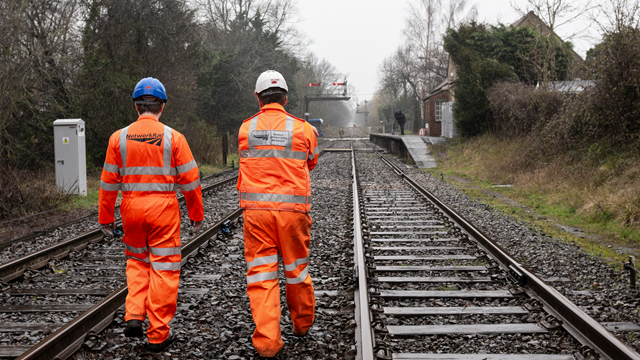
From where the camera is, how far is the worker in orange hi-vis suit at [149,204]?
11.8 feet

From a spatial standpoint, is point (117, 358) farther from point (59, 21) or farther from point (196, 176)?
point (59, 21)

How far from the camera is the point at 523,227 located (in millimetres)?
8438

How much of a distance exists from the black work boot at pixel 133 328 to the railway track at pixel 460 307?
156 cm

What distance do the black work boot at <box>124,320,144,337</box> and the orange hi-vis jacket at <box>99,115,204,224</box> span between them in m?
0.82

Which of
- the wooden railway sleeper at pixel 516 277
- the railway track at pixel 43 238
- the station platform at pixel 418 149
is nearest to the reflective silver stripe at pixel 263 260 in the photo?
the wooden railway sleeper at pixel 516 277

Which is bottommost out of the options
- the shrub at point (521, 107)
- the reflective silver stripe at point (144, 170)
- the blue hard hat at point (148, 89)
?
the reflective silver stripe at point (144, 170)

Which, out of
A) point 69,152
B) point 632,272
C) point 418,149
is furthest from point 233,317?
point 418,149

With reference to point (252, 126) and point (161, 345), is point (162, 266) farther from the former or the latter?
point (252, 126)

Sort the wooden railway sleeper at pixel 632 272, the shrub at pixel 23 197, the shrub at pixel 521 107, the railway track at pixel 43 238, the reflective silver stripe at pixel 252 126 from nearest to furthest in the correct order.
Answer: the reflective silver stripe at pixel 252 126 < the wooden railway sleeper at pixel 632 272 < the railway track at pixel 43 238 < the shrub at pixel 23 197 < the shrub at pixel 521 107

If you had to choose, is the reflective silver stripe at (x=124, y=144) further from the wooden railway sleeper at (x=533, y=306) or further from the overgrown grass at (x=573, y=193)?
the overgrown grass at (x=573, y=193)

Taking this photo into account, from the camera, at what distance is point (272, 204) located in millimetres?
3459

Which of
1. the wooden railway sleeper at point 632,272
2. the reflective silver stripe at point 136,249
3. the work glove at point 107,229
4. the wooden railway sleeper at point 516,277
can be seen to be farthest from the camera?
the wooden railway sleeper at point 632,272

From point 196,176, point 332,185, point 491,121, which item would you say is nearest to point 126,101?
point 332,185

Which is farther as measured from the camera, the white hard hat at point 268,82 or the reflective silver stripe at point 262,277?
the white hard hat at point 268,82
